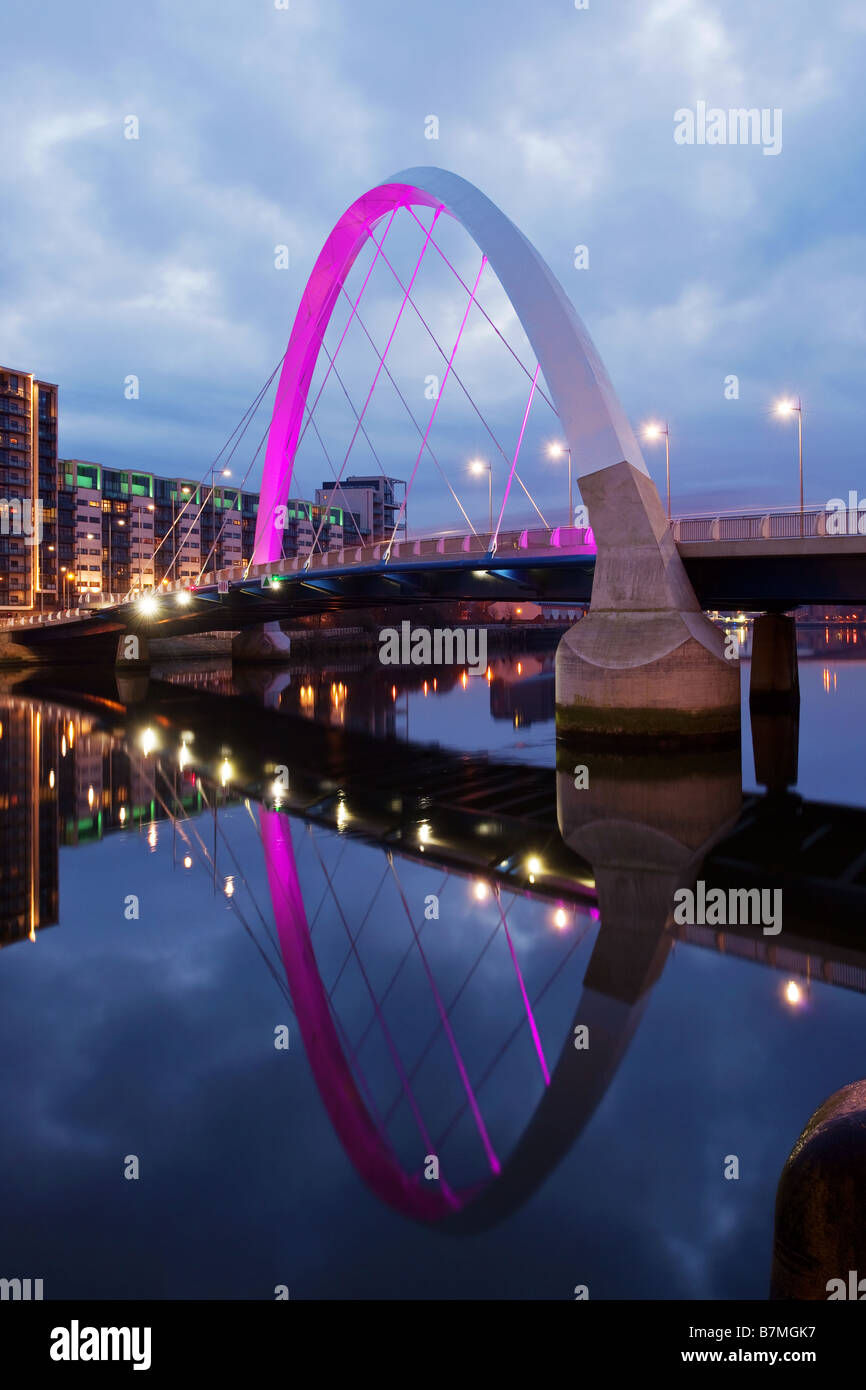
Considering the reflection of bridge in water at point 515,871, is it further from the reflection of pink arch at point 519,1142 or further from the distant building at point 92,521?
the distant building at point 92,521

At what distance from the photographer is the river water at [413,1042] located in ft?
14.8

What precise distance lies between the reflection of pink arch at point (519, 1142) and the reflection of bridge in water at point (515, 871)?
0.05 ft

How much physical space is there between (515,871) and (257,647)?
181 ft

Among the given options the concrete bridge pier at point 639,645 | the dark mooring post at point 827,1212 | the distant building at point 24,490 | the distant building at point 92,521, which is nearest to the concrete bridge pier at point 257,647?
the distant building at point 92,521

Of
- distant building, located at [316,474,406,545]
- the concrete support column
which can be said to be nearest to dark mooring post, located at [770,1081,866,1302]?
the concrete support column

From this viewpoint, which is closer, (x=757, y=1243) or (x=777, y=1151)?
(x=757, y=1243)

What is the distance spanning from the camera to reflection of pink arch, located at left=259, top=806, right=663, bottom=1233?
4906 millimetres

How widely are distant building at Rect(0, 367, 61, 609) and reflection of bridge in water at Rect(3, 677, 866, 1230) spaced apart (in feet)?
218

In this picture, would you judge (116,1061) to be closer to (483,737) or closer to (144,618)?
(483,737)

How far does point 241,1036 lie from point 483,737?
76.5ft

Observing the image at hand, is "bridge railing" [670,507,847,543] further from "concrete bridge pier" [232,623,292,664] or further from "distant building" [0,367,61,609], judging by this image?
"distant building" [0,367,61,609]

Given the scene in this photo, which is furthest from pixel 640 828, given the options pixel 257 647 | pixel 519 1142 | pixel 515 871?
pixel 257 647
